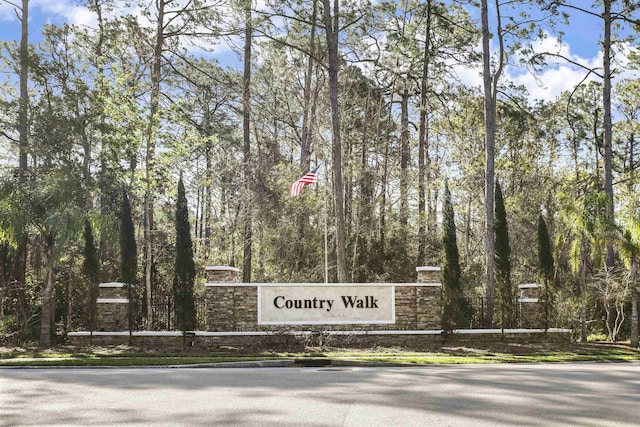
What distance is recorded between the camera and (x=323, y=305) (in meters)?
20.2

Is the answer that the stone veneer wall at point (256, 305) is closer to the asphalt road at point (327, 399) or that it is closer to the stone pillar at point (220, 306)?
the stone pillar at point (220, 306)

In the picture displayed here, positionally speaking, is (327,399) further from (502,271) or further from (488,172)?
(488,172)

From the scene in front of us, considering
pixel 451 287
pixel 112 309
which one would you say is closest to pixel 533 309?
pixel 451 287

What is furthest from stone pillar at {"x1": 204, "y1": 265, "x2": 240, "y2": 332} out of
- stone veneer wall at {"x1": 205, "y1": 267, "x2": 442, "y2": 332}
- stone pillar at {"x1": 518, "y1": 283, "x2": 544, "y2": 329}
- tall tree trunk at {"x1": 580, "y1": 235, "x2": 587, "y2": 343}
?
tall tree trunk at {"x1": 580, "y1": 235, "x2": 587, "y2": 343}

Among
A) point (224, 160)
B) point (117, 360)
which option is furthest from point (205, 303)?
point (224, 160)

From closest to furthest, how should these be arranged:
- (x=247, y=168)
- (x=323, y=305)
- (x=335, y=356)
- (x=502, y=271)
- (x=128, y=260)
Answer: (x=335, y=356) → (x=323, y=305) → (x=128, y=260) → (x=502, y=271) → (x=247, y=168)

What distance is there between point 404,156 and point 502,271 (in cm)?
1355

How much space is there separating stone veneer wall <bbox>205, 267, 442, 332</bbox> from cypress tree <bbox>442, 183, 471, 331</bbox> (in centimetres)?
24

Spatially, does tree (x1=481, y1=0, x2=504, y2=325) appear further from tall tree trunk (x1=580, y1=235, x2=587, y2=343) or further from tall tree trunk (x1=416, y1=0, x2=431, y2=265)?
tall tree trunk (x1=416, y1=0, x2=431, y2=265)

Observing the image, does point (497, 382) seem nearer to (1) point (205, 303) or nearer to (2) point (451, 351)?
(2) point (451, 351)

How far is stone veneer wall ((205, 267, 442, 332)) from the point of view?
19953 mm

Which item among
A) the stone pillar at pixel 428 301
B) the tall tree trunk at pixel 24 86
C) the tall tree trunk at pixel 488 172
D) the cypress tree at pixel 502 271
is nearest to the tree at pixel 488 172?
the tall tree trunk at pixel 488 172

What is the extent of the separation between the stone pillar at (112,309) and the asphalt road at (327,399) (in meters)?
8.52

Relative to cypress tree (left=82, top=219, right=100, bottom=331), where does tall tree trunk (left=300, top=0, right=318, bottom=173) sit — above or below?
above
